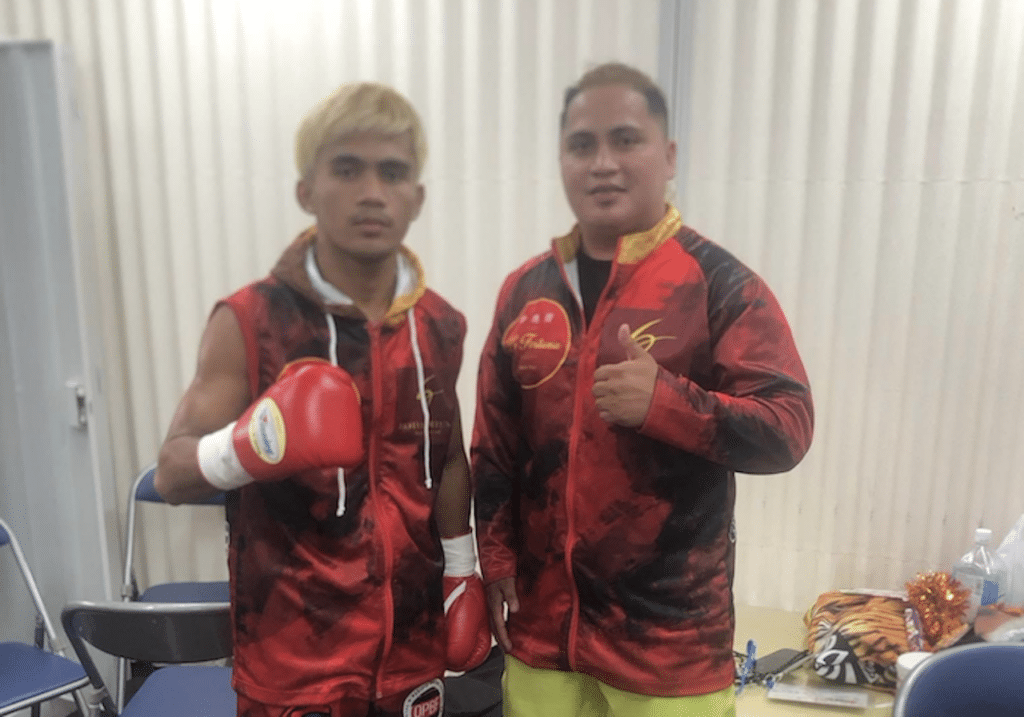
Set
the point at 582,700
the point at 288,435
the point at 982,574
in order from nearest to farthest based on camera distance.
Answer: the point at 288,435 → the point at 582,700 → the point at 982,574

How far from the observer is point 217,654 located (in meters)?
1.31

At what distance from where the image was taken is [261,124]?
162cm

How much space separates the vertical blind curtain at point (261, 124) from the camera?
5.26 feet

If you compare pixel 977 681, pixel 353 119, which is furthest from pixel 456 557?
pixel 977 681

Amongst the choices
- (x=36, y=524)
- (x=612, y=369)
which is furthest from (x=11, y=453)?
(x=612, y=369)

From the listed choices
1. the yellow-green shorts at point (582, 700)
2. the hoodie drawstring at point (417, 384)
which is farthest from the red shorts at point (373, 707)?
the hoodie drawstring at point (417, 384)

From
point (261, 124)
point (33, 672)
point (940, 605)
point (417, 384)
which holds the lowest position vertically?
point (33, 672)

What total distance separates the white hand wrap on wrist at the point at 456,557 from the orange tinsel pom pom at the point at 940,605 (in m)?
1.32

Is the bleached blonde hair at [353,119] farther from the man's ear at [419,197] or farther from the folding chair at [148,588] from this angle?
the folding chair at [148,588]

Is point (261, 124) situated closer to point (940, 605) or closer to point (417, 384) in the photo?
point (417, 384)

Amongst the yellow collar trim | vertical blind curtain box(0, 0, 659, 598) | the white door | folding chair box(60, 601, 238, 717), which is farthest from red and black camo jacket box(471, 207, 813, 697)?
the white door

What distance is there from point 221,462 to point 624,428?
559mm

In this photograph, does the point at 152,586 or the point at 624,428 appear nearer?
the point at 624,428

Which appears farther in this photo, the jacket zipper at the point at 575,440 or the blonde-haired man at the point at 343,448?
the jacket zipper at the point at 575,440
